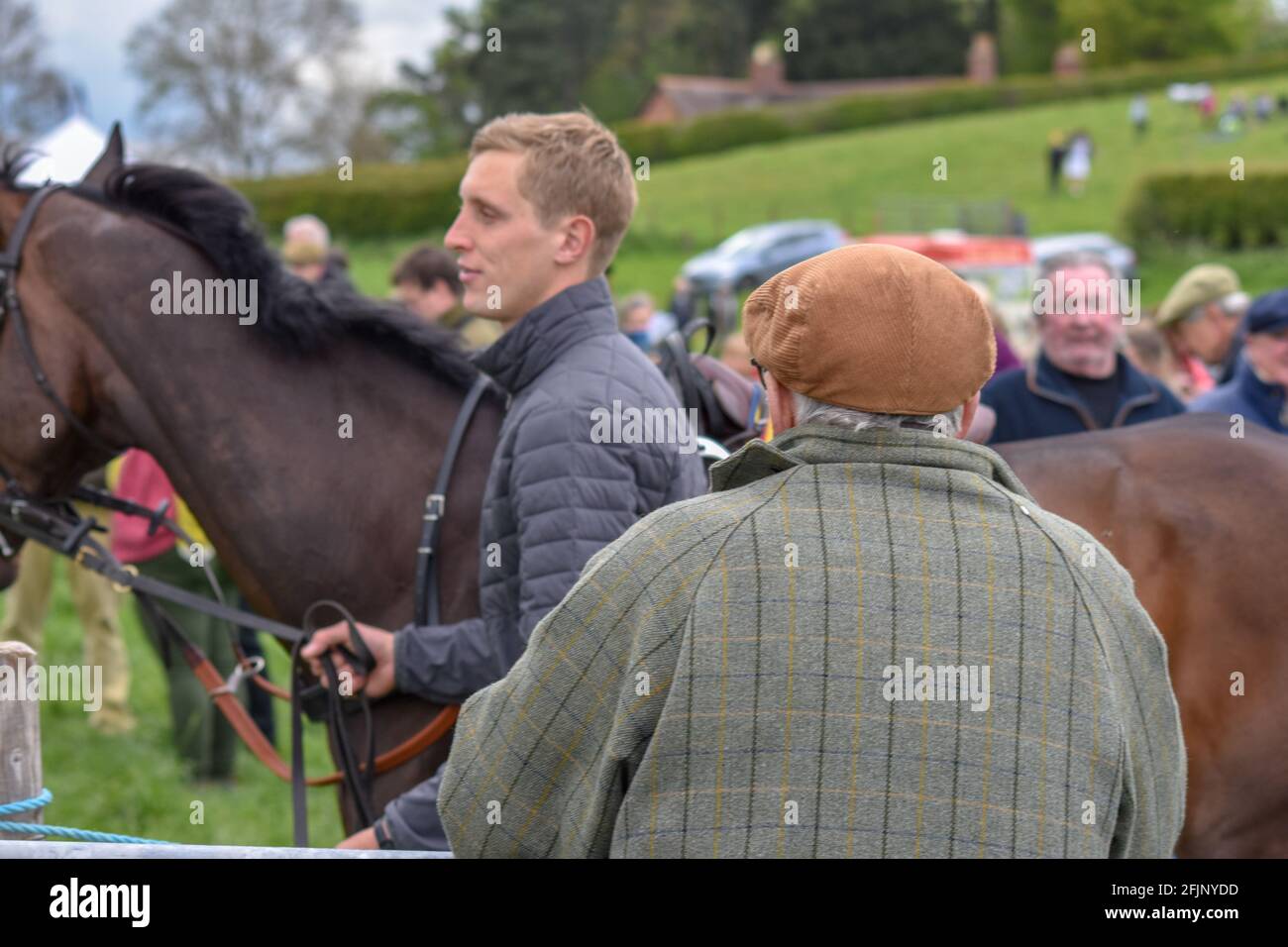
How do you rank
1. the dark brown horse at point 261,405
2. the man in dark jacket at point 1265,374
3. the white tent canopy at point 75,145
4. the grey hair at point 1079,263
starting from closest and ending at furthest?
the dark brown horse at point 261,405 → the man in dark jacket at point 1265,374 → the grey hair at point 1079,263 → the white tent canopy at point 75,145

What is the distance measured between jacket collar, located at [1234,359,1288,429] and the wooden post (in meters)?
3.62

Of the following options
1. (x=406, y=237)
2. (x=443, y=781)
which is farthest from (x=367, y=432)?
(x=406, y=237)

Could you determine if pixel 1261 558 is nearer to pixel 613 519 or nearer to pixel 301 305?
pixel 613 519

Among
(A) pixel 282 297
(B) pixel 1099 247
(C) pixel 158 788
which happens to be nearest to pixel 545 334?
(A) pixel 282 297

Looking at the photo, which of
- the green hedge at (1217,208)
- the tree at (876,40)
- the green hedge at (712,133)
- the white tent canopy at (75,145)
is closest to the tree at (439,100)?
the green hedge at (712,133)

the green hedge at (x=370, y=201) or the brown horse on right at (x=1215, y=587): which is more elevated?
the green hedge at (x=370, y=201)

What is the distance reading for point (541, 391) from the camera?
108 inches

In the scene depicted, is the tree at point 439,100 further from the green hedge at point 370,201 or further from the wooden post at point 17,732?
the wooden post at point 17,732

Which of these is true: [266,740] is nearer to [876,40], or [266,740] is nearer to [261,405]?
[261,405]

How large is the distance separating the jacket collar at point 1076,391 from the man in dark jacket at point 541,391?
1723 mm

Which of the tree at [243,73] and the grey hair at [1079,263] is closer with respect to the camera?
the grey hair at [1079,263]

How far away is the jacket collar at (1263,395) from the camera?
4.42 metres

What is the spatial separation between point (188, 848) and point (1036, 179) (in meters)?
43.8

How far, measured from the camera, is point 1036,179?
4291 centimetres
